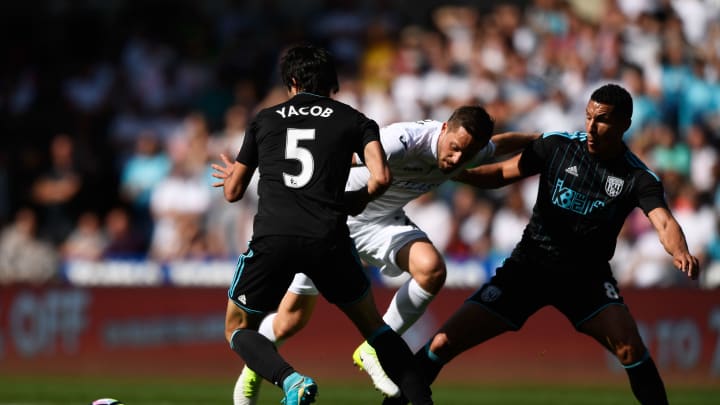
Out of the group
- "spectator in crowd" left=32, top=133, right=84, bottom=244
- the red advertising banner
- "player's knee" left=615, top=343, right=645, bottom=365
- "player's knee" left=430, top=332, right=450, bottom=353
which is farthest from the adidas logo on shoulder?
"spectator in crowd" left=32, top=133, right=84, bottom=244

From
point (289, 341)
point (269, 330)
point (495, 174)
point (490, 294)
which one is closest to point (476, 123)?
point (495, 174)

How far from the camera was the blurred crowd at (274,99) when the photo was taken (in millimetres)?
15648

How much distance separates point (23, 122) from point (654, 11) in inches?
A: 398

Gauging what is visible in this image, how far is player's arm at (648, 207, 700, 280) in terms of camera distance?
7578 mm

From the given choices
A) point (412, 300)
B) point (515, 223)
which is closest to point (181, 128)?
point (515, 223)

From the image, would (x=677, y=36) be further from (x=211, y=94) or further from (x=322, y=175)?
(x=322, y=175)

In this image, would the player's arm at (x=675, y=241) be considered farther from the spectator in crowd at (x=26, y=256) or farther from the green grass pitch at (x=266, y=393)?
the spectator in crowd at (x=26, y=256)

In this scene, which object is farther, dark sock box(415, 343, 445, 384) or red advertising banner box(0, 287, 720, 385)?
red advertising banner box(0, 287, 720, 385)

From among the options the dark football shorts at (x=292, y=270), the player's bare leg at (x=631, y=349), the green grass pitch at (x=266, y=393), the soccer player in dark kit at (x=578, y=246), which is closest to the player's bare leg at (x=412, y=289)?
the soccer player in dark kit at (x=578, y=246)

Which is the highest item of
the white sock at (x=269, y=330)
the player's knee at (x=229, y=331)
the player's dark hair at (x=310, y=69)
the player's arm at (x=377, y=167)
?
the player's dark hair at (x=310, y=69)

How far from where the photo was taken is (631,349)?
8.15 meters

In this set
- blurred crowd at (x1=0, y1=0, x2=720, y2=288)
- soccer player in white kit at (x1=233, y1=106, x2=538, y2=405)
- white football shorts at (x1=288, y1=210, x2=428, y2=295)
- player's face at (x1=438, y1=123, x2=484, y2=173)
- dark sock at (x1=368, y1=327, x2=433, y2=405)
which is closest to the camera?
dark sock at (x1=368, y1=327, x2=433, y2=405)

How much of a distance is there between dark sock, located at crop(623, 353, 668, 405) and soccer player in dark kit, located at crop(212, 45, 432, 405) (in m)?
1.54

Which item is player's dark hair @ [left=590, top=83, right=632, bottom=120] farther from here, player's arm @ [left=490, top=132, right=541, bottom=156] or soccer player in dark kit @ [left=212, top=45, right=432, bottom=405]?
soccer player in dark kit @ [left=212, top=45, right=432, bottom=405]
